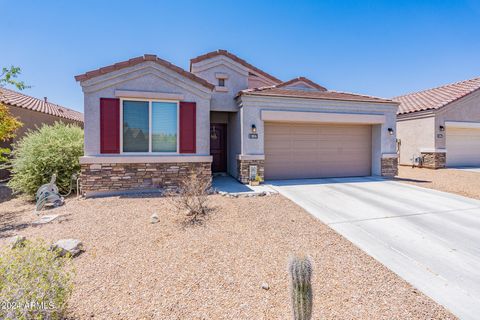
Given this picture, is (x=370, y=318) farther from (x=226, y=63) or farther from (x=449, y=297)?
(x=226, y=63)

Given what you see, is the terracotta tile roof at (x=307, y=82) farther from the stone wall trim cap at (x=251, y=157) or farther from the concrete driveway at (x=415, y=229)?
the concrete driveway at (x=415, y=229)

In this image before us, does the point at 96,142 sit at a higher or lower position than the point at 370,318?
higher

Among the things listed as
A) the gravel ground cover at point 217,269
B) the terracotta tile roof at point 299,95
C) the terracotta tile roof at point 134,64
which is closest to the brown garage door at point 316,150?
the terracotta tile roof at point 299,95

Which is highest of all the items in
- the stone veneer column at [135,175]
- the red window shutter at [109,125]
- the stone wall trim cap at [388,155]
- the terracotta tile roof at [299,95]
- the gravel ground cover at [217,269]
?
the terracotta tile roof at [299,95]

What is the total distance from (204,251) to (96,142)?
21.0 feet

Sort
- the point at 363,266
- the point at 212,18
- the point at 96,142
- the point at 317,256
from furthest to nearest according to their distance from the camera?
the point at 212,18
the point at 96,142
the point at 317,256
the point at 363,266

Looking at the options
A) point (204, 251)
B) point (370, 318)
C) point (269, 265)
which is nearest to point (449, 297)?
point (370, 318)

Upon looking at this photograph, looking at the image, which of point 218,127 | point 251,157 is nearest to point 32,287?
point 251,157

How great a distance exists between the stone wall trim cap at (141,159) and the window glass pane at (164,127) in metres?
0.37

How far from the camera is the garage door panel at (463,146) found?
53.2ft

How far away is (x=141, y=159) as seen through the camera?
8.38 m

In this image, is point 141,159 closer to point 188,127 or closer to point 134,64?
point 188,127

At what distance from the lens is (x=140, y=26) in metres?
9.36

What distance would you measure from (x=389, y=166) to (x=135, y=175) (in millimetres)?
12003
